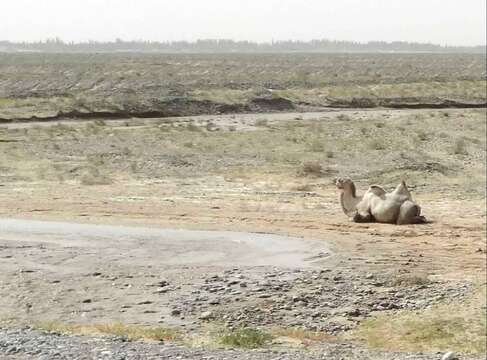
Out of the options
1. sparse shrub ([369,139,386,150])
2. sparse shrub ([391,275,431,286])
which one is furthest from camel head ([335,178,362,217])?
sparse shrub ([369,139,386,150])

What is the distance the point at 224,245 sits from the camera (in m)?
15.8

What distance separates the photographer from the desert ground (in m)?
11.4

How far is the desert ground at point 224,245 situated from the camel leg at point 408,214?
1.10ft

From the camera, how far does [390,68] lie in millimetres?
110188

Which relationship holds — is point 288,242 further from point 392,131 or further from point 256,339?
point 392,131

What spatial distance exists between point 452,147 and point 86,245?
24.3 metres

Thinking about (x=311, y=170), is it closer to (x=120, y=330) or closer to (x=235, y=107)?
(x=120, y=330)

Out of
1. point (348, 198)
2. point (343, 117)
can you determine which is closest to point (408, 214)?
point (348, 198)

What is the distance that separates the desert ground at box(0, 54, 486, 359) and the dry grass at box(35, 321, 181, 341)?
0.04 meters

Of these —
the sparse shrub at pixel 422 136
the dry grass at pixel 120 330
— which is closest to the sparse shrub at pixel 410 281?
the dry grass at pixel 120 330

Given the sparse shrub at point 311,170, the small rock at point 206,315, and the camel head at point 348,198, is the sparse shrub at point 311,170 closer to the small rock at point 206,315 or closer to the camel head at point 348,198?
the camel head at point 348,198

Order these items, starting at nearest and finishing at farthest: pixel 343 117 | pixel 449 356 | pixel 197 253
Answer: pixel 449 356 → pixel 197 253 → pixel 343 117

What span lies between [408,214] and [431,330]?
6.93 m

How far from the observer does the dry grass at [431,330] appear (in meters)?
12.3
